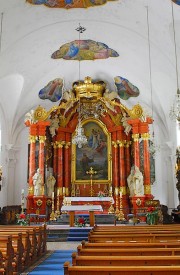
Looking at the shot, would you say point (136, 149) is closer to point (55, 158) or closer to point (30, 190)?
point (55, 158)

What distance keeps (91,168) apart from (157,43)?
8451 millimetres

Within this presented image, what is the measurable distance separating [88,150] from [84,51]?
244 inches

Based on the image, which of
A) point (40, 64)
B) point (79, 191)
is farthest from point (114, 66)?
point (79, 191)

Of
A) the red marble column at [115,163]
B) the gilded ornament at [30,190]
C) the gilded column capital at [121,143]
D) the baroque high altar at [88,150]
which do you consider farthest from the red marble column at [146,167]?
the gilded ornament at [30,190]

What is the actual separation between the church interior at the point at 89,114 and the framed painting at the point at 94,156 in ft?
0.20

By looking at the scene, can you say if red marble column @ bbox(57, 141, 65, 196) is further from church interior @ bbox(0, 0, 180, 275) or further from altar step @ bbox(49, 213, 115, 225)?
altar step @ bbox(49, 213, 115, 225)

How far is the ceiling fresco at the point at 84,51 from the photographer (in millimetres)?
16906

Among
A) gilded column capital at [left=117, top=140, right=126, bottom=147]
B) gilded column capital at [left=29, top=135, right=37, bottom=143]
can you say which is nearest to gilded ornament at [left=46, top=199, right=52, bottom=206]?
gilded column capital at [left=29, top=135, right=37, bottom=143]

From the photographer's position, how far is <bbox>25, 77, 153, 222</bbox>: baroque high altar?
63.2ft

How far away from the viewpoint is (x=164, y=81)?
17.9 m

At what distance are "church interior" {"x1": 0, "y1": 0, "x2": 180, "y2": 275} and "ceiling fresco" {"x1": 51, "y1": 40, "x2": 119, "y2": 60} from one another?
2.1 inches

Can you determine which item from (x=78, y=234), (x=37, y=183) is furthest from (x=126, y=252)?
(x=37, y=183)

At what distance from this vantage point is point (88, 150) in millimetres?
21156

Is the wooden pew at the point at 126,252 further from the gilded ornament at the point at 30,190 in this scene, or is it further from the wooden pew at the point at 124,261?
the gilded ornament at the point at 30,190
